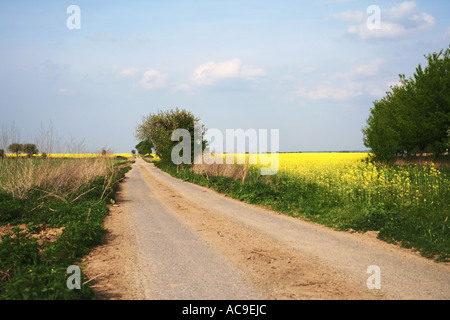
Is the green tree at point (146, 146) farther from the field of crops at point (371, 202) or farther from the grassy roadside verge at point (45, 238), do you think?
the field of crops at point (371, 202)

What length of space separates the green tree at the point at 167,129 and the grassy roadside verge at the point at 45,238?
20.0m

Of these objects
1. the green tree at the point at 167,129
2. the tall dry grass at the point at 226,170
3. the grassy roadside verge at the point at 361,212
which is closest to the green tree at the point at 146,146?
the green tree at the point at 167,129

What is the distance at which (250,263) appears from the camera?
6.22 meters

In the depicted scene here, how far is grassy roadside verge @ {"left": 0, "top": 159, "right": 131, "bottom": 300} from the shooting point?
443 cm

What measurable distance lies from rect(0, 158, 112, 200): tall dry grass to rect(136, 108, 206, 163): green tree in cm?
1728

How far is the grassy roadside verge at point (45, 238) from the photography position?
4.43m

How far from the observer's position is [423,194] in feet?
35.3

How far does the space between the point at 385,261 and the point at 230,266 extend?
304 cm

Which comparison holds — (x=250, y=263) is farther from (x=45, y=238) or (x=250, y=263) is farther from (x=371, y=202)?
(x=371, y=202)

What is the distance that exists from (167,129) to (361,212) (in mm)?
48538

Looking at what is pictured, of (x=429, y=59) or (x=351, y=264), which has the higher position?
(x=429, y=59)
